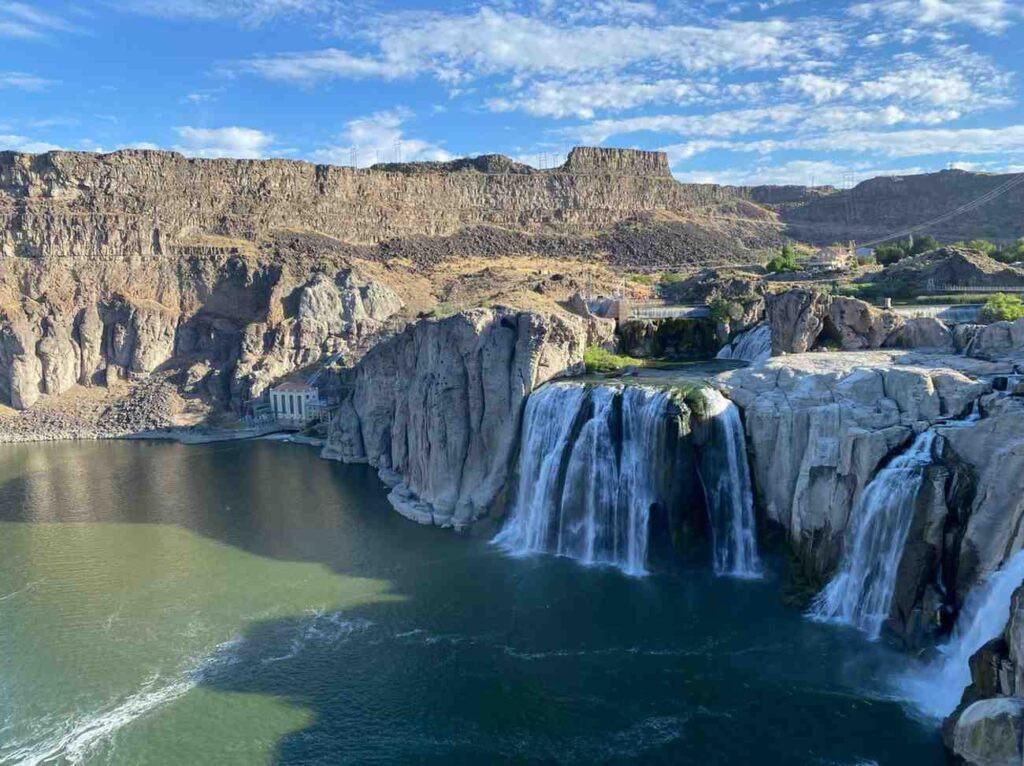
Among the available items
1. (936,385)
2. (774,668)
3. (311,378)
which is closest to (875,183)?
(311,378)

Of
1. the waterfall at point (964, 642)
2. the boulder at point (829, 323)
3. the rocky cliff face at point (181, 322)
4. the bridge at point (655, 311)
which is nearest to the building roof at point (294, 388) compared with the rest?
the rocky cliff face at point (181, 322)

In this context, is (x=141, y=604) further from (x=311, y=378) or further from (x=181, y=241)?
(x=181, y=241)

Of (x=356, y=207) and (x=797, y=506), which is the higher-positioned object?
(x=356, y=207)

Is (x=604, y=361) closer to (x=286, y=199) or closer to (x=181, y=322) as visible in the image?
(x=181, y=322)

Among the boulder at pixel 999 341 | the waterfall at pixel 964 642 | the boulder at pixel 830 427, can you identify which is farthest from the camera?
the boulder at pixel 999 341

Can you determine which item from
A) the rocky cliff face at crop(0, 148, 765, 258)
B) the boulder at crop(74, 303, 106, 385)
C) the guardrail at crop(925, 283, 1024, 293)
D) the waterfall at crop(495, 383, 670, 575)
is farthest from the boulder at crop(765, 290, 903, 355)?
the rocky cliff face at crop(0, 148, 765, 258)

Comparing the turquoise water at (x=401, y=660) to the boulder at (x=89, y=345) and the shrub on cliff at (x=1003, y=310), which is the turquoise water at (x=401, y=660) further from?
the boulder at (x=89, y=345)

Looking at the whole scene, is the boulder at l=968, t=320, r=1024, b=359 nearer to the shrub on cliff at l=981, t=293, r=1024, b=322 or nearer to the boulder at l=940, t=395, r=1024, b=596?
the shrub on cliff at l=981, t=293, r=1024, b=322

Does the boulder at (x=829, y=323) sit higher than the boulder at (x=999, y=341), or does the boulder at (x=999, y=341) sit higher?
the boulder at (x=829, y=323)
